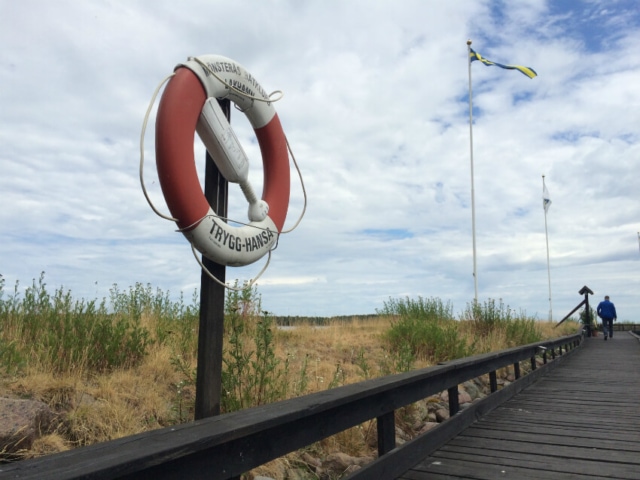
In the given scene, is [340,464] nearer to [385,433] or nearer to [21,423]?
[385,433]

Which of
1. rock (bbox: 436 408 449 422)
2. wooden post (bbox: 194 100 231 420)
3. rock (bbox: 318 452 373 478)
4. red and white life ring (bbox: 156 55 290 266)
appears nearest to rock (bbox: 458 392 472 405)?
rock (bbox: 436 408 449 422)

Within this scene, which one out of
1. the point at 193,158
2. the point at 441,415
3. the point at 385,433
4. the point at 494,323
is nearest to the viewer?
the point at 193,158

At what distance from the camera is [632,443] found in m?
4.24

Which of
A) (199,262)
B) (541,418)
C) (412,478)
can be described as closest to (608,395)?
(541,418)

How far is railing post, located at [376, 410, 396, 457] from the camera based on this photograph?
328cm

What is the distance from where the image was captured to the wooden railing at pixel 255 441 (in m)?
1.51

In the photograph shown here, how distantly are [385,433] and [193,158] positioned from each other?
2115mm

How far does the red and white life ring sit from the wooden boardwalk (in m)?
1.87

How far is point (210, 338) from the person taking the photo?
10.8ft

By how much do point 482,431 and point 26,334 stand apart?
4.20 m

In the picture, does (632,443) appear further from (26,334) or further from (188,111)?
(26,334)

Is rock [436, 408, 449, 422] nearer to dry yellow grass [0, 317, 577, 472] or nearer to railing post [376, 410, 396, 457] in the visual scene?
dry yellow grass [0, 317, 577, 472]

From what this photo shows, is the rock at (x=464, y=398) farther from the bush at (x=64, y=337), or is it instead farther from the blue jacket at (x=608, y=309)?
the blue jacket at (x=608, y=309)

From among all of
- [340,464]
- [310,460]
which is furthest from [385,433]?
[310,460]
